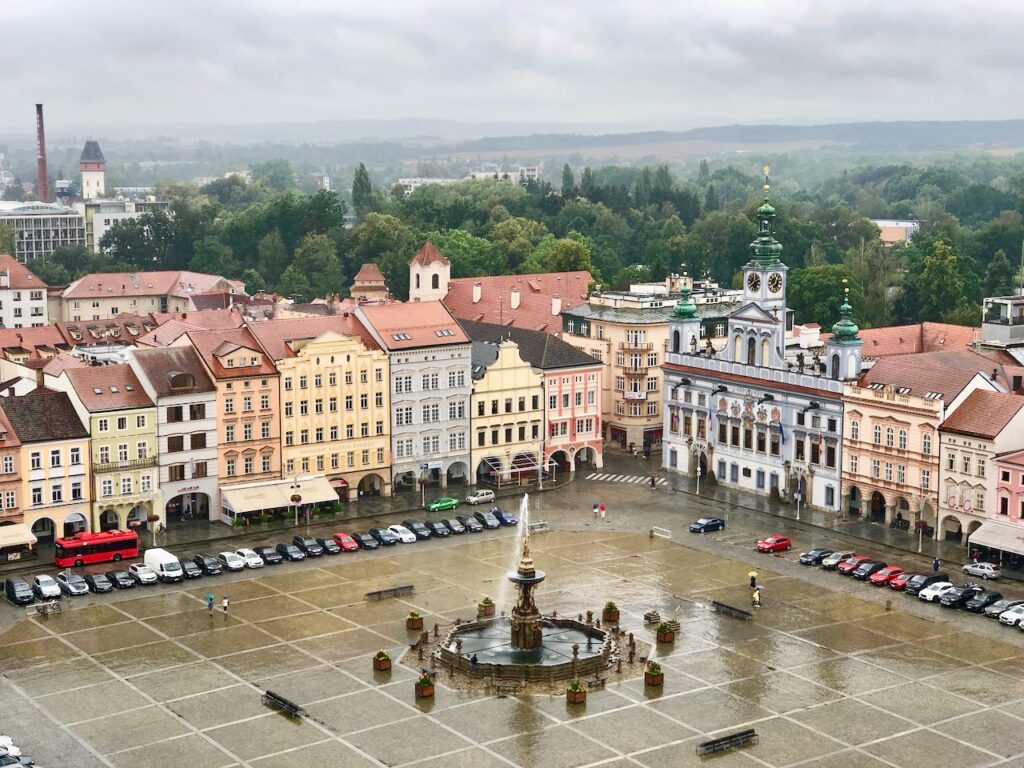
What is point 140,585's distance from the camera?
326ft

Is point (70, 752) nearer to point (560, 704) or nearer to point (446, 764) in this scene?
point (446, 764)

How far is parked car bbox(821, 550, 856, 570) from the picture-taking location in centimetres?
10294

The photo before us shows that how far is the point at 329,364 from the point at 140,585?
2813cm

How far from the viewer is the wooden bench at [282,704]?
7612cm

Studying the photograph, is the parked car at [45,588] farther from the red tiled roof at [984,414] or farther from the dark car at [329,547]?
the red tiled roof at [984,414]

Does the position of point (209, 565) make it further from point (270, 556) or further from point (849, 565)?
point (849, 565)

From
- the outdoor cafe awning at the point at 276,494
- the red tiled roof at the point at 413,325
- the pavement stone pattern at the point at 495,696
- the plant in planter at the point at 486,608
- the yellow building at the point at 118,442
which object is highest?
the red tiled roof at the point at 413,325

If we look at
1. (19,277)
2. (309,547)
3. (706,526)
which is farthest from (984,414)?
(19,277)

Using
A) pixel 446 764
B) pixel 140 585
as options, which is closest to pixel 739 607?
pixel 446 764

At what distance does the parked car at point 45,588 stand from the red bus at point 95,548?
5.39m

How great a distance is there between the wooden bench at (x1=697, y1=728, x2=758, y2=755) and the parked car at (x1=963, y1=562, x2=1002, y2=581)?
108 ft

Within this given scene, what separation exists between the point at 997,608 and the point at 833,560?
1325 centimetres

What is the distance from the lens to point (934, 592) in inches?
3757

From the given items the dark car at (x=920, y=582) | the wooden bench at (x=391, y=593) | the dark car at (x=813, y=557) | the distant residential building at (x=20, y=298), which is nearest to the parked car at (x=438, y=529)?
the wooden bench at (x=391, y=593)
